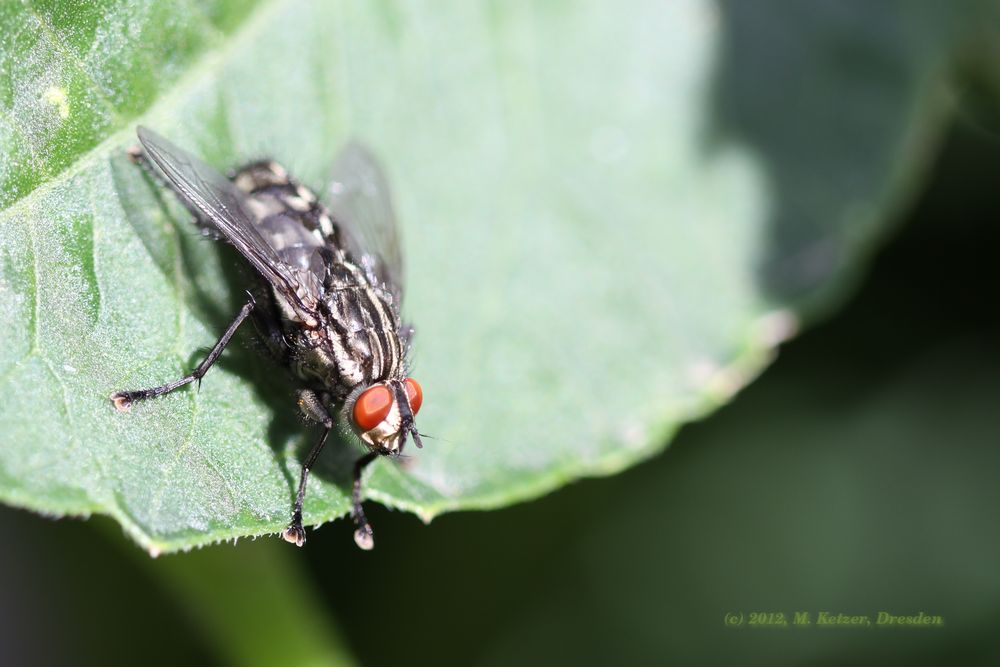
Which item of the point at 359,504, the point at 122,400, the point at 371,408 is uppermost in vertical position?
the point at 122,400

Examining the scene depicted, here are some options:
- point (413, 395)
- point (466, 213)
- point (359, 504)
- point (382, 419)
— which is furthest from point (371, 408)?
point (466, 213)

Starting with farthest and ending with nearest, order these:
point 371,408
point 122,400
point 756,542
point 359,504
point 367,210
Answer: point 756,542
point 367,210
point 359,504
point 371,408
point 122,400

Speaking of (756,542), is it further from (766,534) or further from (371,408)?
(371,408)

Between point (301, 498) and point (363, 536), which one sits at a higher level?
point (301, 498)

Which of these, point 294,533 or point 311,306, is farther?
point 311,306

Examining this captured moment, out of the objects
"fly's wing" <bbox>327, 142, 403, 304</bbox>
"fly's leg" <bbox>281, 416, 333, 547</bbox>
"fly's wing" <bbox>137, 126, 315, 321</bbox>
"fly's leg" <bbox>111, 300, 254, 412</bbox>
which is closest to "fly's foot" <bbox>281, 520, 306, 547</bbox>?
"fly's leg" <bbox>281, 416, 333, 547</bbox>

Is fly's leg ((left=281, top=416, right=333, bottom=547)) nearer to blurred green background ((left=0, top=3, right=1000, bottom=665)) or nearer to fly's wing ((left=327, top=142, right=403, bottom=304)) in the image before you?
fly's wing ((left=327, top=142, right=403, bottom=304))

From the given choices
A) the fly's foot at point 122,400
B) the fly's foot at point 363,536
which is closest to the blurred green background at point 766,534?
the fly's foot at point 363,536

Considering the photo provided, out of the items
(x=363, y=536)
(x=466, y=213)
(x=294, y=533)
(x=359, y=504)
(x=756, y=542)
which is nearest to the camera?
(x=294, y=533)
